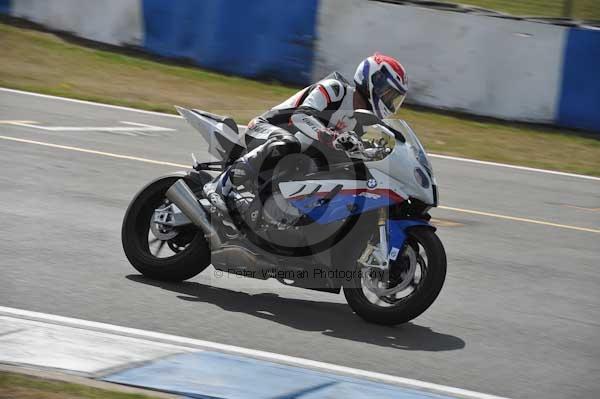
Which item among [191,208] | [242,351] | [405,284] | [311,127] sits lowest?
[242,351]

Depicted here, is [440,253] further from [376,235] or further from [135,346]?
[135,346]

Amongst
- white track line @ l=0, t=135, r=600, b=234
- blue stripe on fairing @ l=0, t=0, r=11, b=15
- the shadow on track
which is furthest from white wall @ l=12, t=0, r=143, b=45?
the shadow on track

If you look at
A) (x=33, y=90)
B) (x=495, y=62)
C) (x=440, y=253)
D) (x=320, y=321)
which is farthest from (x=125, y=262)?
(x=495, y=62)

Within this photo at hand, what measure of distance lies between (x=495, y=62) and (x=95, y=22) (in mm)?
7108

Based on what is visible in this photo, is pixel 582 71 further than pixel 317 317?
Yes

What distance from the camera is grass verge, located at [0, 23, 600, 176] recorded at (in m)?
14.9

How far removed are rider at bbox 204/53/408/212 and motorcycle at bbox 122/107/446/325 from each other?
98 mm

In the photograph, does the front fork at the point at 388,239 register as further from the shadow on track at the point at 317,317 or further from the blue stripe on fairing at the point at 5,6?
the blue stripe on fairing at the point at 5,6

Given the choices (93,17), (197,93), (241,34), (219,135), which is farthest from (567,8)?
(219,135)

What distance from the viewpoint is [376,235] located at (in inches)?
262

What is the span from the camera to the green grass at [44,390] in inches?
191

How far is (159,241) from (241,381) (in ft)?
7.86

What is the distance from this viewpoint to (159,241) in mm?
7570

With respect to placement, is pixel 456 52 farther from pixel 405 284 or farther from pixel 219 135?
pixel 405 284
